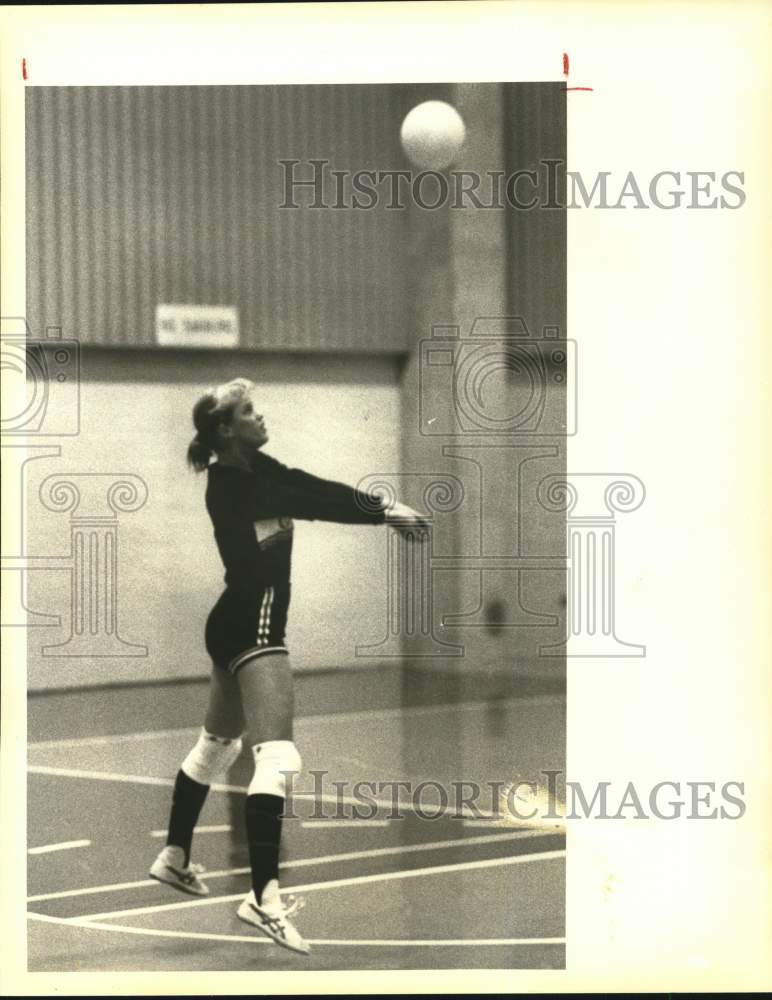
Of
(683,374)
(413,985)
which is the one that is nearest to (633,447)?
(683,374)

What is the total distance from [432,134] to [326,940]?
9.07 ft

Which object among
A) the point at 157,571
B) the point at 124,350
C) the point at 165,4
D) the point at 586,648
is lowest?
the point at 586,648

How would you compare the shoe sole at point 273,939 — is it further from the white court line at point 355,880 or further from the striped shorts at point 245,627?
the striped shorts at point 245,627

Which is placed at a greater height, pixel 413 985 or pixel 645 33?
pixel 645 33

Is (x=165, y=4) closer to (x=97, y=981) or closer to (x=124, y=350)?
(x=124, y=350)

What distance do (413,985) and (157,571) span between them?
65.9 inches

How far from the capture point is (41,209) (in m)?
4.45

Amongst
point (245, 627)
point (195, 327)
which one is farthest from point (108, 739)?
point (195, 327)

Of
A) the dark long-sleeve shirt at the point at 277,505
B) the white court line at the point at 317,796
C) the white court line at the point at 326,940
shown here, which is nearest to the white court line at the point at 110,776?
the white court line at the point at 317,796

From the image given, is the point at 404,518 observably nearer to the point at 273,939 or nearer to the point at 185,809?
the point at 185,809

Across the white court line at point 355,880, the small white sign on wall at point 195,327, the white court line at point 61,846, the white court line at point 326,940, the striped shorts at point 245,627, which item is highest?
the small white sign on wall at point 195,327

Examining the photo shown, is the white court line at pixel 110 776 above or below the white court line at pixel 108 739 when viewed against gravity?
below

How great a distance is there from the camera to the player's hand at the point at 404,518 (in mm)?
4492

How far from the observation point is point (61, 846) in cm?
450
